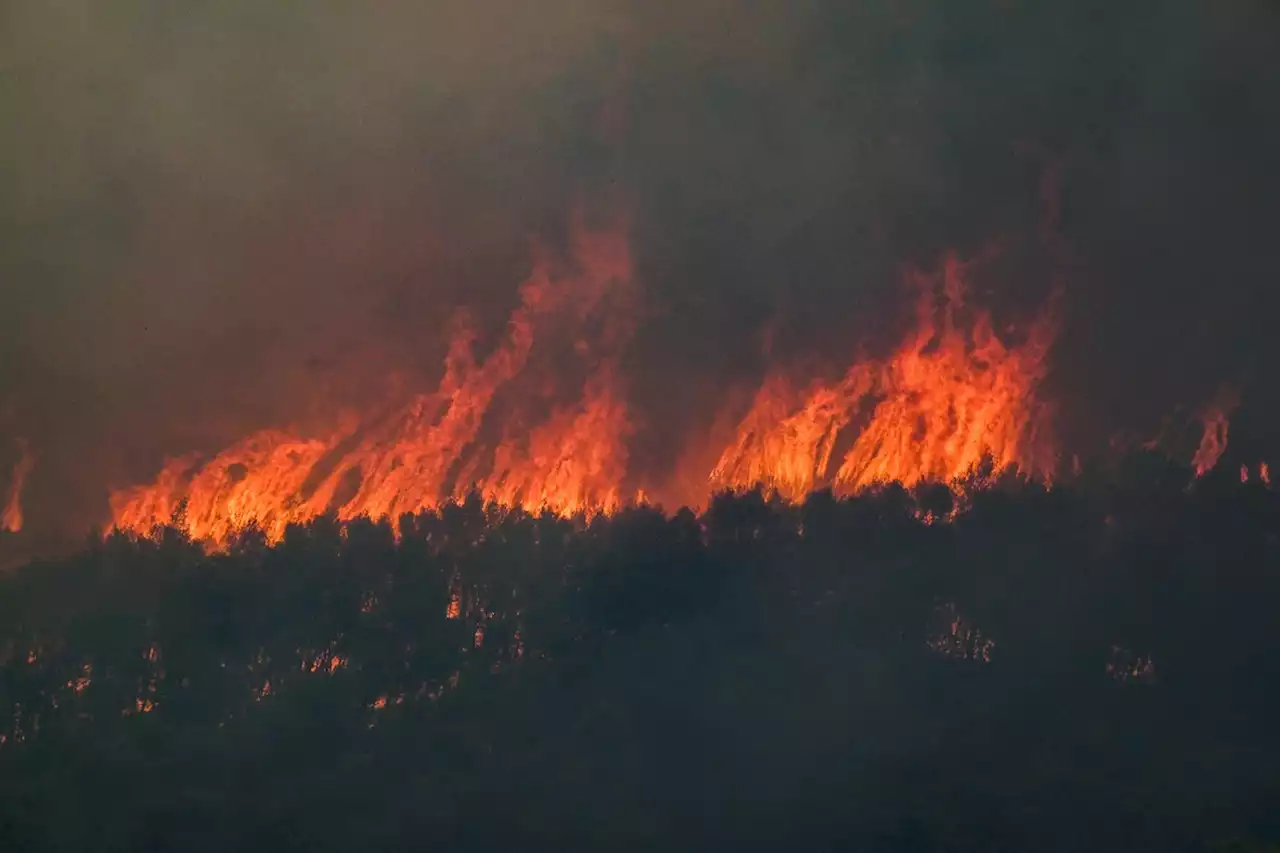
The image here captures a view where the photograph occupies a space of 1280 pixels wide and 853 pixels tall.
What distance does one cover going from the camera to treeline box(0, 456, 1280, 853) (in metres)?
11.3

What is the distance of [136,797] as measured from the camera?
11.3 meters

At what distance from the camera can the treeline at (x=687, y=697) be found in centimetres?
1128

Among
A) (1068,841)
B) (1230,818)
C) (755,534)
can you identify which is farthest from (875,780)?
(1230,818)

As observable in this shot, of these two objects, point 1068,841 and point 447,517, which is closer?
point 1068,841

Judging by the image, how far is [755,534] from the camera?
1195 centimetres

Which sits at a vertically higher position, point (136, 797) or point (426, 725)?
point (426, 725)

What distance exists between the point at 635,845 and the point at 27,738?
587cm

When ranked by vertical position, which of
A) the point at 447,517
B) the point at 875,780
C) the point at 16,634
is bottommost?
the point at 875,780

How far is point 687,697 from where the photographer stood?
38.1 feet

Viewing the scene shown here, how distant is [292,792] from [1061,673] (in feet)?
24.5

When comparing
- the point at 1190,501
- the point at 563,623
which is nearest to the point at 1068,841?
the point at 1190,501

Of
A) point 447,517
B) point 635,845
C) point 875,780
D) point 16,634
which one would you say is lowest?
point 635,845

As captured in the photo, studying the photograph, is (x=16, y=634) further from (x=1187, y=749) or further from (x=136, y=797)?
(x=1187, y=749)

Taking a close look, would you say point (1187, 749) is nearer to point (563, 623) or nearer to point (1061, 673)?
point (1061, 673)
